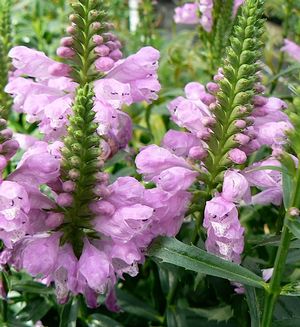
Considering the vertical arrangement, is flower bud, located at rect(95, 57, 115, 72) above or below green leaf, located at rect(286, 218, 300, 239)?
above

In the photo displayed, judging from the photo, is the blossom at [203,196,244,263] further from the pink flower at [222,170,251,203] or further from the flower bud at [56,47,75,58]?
the flower bud at [56,47,75,58]

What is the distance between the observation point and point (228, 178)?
1083mm

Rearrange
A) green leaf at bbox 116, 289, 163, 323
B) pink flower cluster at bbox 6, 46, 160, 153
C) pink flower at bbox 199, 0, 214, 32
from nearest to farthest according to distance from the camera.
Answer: pink flower cluster at bbox 6, 46, 160, 153
green leaf at bbox 116, 289, 163, 323
pink flower at bbox 199, 0, 214, 32

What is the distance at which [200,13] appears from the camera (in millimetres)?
1946

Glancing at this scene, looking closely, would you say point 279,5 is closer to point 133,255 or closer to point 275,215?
point 275,215

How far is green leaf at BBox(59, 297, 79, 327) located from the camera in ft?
4.08

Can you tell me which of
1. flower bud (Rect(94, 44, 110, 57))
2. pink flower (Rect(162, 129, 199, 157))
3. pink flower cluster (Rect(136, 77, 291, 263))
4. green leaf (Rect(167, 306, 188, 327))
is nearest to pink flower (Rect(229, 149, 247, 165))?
pink flower cluster (Rect(136, 77, 291, 263))

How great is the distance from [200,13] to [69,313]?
3.53 feet

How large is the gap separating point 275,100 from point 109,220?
439 mm

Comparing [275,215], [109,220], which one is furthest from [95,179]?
[275,215]

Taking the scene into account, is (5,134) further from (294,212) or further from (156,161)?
(294,212)

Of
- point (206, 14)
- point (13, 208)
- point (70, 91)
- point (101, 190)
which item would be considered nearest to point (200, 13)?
point (206, 14)

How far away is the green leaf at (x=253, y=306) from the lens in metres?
1.07

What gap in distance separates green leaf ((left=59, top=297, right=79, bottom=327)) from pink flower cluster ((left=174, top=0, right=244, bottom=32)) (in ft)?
2.85
